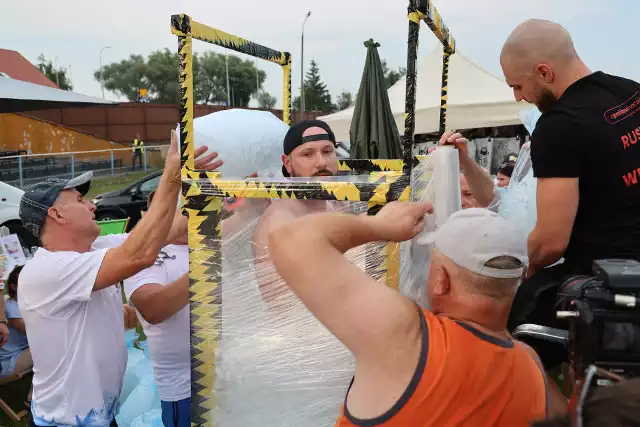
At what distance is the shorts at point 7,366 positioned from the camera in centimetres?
346

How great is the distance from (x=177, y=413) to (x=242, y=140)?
1.15 m

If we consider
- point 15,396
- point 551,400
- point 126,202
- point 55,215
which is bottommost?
point 15,396

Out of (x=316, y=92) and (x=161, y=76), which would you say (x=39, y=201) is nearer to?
(x=316, y=92)

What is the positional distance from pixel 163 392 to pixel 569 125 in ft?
5.93

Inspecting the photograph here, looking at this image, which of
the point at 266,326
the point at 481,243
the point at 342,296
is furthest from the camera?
the point at 266,326

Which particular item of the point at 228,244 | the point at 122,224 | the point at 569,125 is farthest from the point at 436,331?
the point at 122,224

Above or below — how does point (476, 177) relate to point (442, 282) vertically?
above

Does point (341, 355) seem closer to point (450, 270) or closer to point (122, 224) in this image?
point (450, 270)

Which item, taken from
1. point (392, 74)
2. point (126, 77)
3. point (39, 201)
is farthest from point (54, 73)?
point (39, 201)

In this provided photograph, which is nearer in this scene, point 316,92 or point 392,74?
point 392,74

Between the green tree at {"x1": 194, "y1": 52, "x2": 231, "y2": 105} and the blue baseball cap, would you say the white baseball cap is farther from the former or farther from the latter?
the green tree at {"x1": 194, "y1": 52, "x2": 231, "y2": 105}

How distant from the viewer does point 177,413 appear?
208cm

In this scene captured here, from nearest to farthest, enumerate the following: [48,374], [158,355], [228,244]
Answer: [228,244]
[48,374]
[158,355]

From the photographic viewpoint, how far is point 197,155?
170 cm
